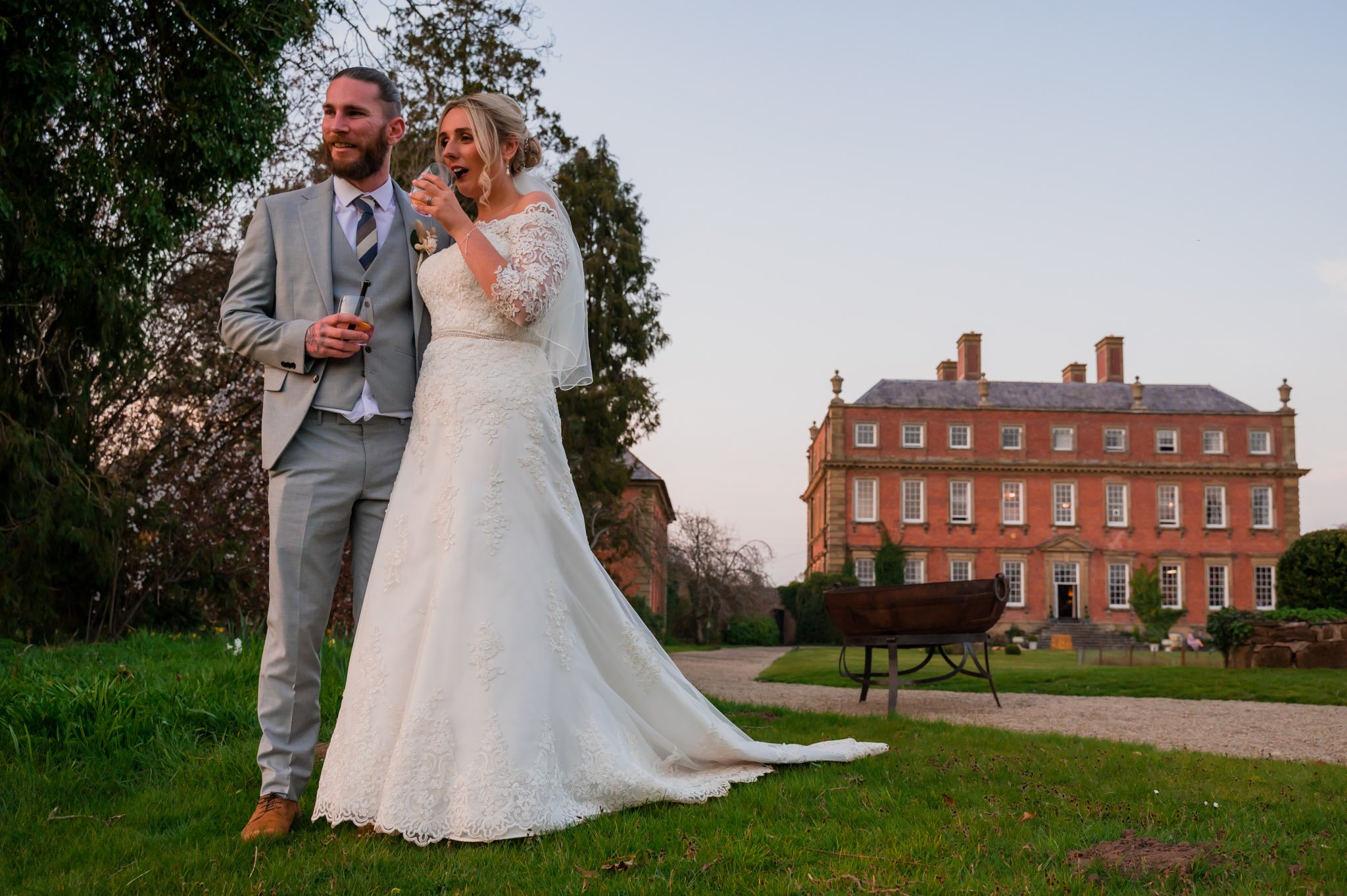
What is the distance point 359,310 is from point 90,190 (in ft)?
20.5

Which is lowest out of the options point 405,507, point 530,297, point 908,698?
point 908,698

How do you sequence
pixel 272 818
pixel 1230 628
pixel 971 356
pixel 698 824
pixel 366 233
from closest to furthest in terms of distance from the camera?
pixel 272 818 → pixel 698 824 → pixel 366 233 → pixel 1230 628 → pixel 971 356

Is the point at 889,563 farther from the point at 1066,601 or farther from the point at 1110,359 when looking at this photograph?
the point at 1110,359

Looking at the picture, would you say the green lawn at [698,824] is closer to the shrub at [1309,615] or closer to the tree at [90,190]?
the tree at [90,190]

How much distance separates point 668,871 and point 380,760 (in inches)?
41.1

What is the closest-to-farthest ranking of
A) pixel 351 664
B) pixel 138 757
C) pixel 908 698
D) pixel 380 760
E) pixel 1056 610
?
pixel 380 760, pixel 351 664, pixel 138 757, pixel 908 698, pixel 1056 610

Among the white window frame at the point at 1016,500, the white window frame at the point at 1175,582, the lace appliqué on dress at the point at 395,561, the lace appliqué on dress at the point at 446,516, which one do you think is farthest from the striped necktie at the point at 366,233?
the white window frame at the point at 1175,582

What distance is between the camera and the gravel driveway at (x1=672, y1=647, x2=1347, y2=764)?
7578mm

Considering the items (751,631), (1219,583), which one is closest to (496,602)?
(751,631)

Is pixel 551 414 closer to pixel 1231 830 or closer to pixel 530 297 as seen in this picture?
pixel 530 297

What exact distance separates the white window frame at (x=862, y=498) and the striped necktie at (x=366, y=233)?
45.5 meters

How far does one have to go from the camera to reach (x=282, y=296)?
3592mm

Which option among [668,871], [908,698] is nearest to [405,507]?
[668,871]

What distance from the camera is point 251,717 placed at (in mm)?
5125
